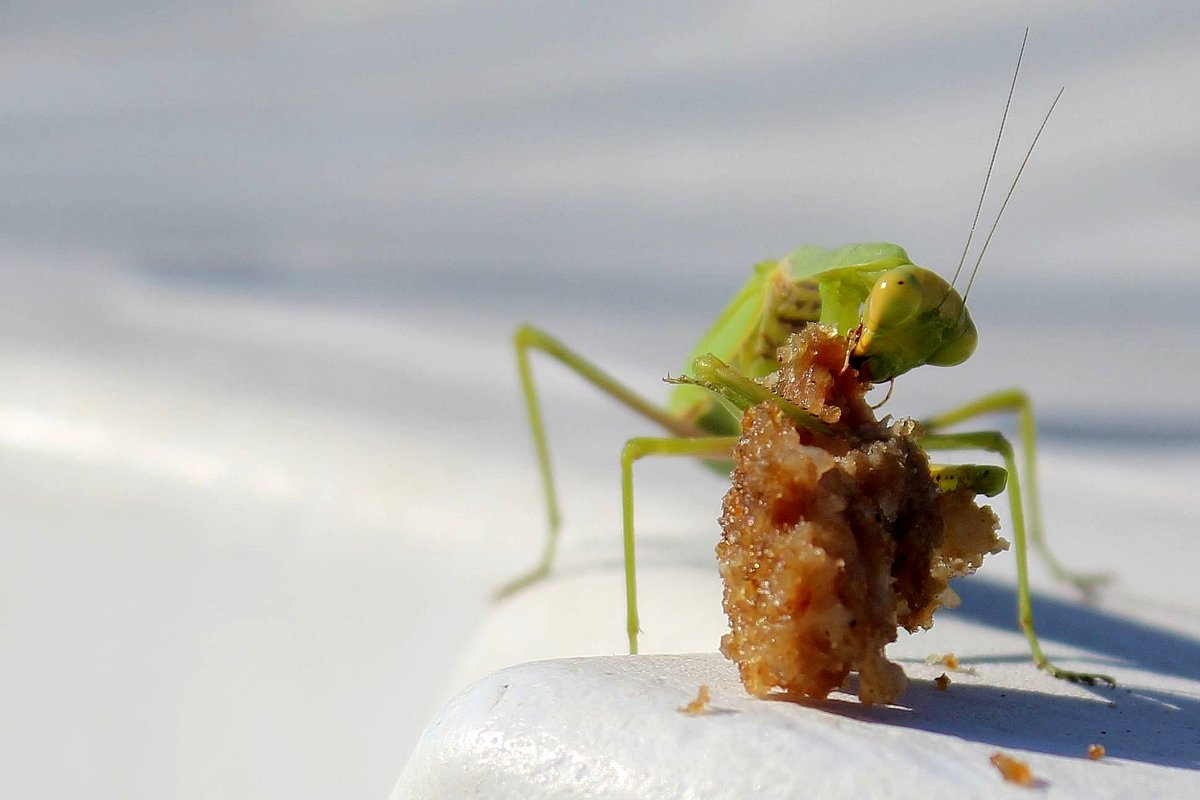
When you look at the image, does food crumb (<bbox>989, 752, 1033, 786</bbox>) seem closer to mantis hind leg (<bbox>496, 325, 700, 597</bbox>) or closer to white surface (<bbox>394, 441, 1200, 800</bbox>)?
white surface (<bbox>394, 441, 1200, 800</bbox>)

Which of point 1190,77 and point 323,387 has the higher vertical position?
point 1190,77

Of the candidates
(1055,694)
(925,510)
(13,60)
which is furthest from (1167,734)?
(13,60)

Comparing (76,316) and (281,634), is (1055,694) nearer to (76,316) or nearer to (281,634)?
(281,634)

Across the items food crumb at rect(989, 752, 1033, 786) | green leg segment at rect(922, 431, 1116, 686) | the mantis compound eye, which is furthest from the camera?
green leg segment at rect(922, 431, 1116, 686)

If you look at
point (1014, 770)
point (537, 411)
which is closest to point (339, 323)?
point (537, 411)

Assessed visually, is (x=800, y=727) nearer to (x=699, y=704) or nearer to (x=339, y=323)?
A: (x=699, y=704)

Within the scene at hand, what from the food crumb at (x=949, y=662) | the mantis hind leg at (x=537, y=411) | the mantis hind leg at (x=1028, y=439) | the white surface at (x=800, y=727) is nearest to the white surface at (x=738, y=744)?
the white surface at (x=800, y=727)

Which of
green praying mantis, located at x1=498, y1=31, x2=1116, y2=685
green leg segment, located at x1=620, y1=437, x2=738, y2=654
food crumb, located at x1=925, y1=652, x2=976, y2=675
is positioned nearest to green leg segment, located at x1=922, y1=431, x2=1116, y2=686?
green praying mantis, located at x1=498, y1=31, x2=1116, y2=685
